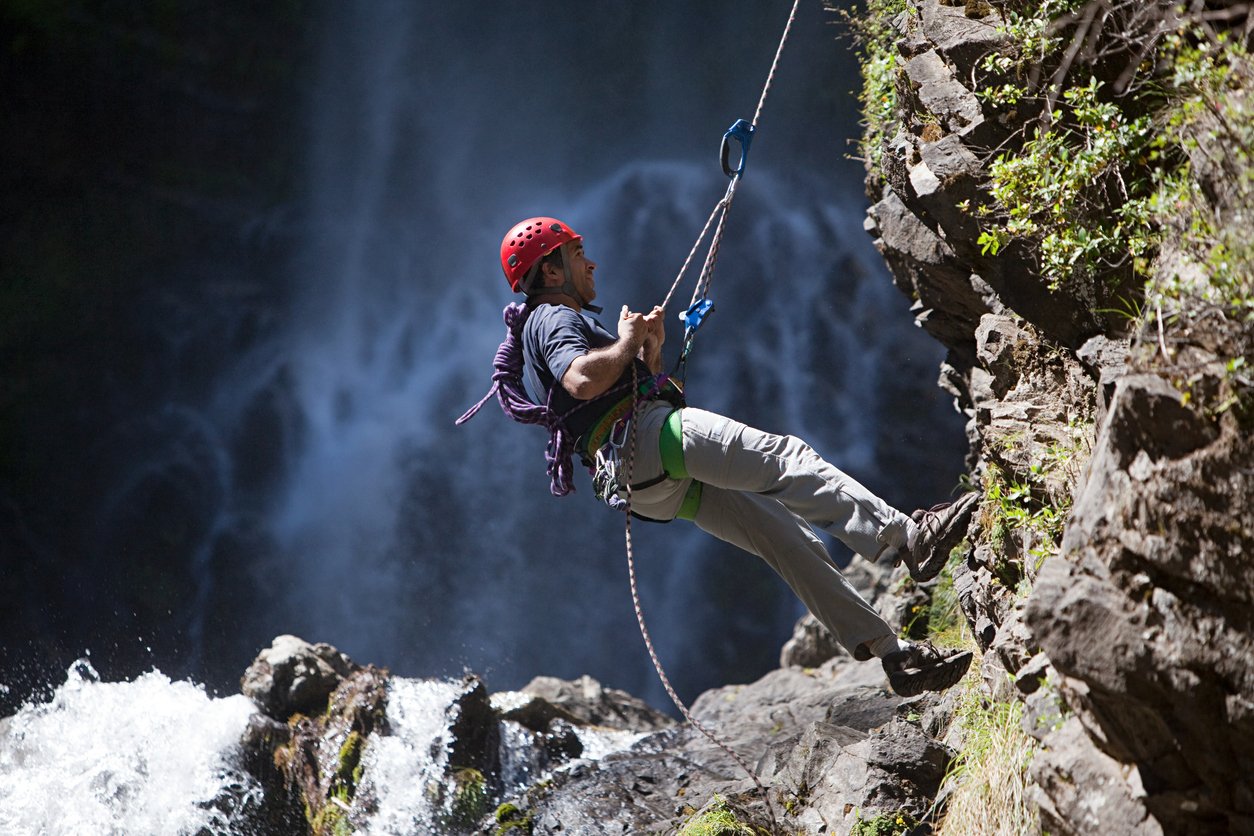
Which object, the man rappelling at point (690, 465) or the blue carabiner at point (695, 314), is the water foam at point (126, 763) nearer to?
the man rappelling at point (690, 465)

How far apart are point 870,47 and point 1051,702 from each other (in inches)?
205

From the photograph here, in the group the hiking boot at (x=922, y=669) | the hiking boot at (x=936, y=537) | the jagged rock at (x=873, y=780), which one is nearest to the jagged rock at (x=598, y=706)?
the jagged rock at (x=873, y=780)

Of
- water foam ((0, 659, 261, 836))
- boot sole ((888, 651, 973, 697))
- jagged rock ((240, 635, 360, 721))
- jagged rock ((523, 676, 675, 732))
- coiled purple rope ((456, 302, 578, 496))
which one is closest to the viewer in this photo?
boot sole ((888, 651, 973, 697))

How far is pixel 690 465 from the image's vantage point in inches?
161

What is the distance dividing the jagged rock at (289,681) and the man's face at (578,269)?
5.17 m

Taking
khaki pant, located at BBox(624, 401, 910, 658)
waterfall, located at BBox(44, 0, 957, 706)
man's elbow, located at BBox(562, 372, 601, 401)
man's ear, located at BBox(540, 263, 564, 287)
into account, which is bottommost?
khaki pant, located at BBox(624, 401, 910, 658)

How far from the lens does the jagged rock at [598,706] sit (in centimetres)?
966

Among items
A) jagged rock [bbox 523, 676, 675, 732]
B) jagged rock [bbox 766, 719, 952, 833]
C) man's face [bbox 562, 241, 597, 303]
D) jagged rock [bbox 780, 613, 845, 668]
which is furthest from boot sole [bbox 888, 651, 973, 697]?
jagged rock [bbox 780, 613, 845, 668]

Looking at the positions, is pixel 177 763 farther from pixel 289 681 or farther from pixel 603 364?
pixel 603 364

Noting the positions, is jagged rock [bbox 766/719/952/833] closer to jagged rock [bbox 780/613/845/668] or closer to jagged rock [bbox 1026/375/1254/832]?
jagged rock [bbox 1026/375/1254/832]

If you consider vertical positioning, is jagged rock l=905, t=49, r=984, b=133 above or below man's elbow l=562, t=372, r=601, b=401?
above

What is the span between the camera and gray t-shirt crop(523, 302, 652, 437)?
420 cm

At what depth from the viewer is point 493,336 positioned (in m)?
16.8

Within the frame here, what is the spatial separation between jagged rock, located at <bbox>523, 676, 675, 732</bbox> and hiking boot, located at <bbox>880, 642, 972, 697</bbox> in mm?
5627
